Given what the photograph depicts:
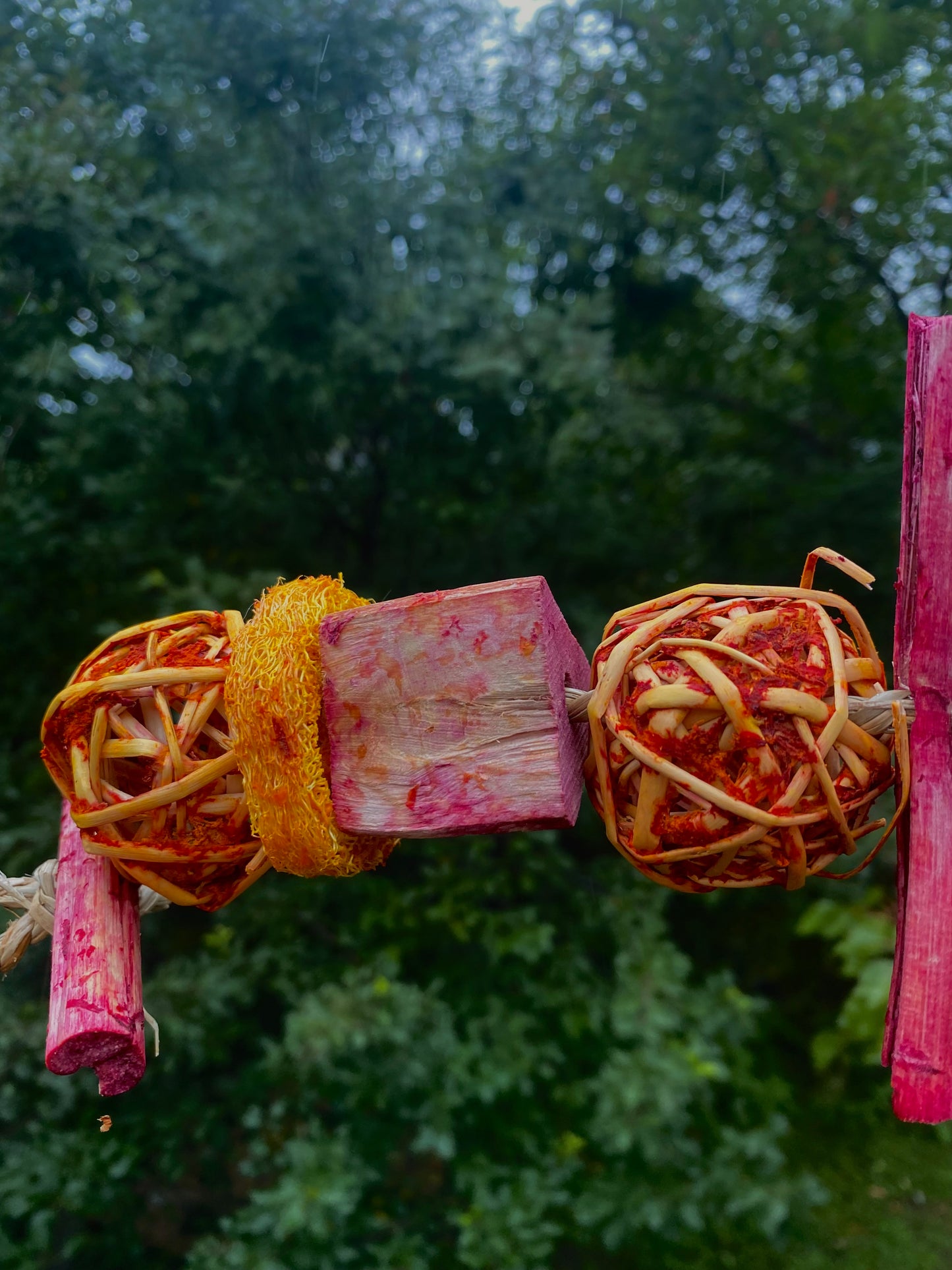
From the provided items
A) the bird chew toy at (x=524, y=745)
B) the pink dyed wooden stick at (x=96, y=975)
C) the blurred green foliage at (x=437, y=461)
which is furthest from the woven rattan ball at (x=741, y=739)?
the blurred green foliage at (x=437, y=461)

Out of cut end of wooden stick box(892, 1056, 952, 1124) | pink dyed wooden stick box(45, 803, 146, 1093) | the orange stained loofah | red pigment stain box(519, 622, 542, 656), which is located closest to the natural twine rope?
pink dyed wooden stick box(45, 803, 146, 1093)

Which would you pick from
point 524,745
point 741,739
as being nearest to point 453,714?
point 524,745

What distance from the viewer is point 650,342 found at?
9.51ft

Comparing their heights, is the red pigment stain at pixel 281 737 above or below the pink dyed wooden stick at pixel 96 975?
above

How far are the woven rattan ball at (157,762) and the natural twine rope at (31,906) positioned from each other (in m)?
0.09

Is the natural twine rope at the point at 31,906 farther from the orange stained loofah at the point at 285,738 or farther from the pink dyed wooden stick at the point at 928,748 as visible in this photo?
the pink dyed wooden stick at the point at 928,748

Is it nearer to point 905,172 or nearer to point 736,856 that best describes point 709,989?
point 736,856

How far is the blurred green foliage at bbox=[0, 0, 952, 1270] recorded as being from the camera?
2096 mm

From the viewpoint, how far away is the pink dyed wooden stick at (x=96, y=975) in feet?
2.17

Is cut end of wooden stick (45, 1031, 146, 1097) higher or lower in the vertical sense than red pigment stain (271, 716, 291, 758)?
lower

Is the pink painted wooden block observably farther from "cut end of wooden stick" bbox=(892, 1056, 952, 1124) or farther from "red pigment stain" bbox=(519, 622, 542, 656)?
"cut end of wooden stick" bbox=(892, 1056, 952, 1124)

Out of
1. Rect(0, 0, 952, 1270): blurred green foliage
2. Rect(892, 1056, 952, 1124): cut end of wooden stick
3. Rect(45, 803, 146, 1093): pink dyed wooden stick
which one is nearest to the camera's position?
Rect(892, 1056, 952, 1124): cut end of wooden stick

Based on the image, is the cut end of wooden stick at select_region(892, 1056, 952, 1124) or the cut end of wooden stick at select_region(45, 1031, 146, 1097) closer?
the cut end of wooden stick at select_region(892, 1056, 952, 1124)

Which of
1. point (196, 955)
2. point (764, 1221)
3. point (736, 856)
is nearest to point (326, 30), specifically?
point (736, 856)
